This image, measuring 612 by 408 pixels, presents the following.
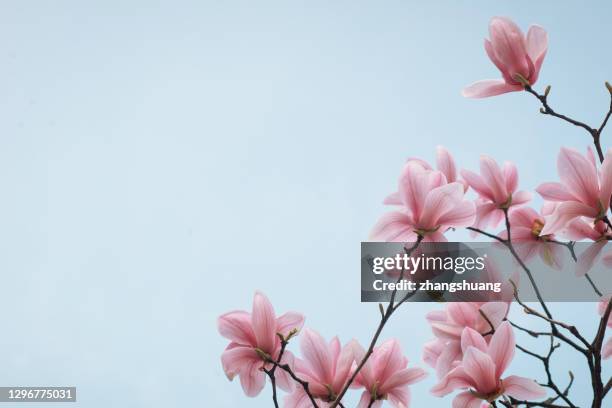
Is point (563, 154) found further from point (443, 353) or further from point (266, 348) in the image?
point (266, 348)

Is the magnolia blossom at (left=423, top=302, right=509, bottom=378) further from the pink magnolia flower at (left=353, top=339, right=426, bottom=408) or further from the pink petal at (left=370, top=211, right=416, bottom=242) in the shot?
the pink petal at (left=370, top=211, right=416, bottom=242)

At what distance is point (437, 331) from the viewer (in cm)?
90

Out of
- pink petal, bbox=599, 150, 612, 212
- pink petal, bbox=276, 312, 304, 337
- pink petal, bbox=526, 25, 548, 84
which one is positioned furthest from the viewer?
pink petal, bbox=526, 25, 548, 84

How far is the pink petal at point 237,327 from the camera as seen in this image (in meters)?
0.84

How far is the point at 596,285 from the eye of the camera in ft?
3.17

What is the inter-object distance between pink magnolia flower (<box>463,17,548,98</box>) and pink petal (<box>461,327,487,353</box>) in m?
0.44

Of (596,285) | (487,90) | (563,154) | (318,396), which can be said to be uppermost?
(487,90)

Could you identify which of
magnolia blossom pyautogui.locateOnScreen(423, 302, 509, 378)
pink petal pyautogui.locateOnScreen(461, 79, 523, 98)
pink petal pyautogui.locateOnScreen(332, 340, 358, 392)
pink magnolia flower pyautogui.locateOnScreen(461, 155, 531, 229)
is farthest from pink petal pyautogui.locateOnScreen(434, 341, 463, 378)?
pink petal pyautogui.locateOnScreen(461, 79, 523, 98)

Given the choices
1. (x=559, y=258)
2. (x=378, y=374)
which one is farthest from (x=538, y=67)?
(x=378, y=374)

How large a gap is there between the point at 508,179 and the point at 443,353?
1.18 ft

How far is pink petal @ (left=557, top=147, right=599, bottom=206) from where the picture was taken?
0.79m

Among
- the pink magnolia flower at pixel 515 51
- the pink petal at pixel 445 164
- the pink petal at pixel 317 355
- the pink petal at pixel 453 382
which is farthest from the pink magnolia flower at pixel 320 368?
the pink magnolia flower at pixel 515 51

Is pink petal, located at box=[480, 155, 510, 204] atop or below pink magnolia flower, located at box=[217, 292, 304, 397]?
atop

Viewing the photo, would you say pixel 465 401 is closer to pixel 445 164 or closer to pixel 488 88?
pixel 445 164
